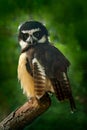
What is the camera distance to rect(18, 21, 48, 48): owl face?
1770 millimetres

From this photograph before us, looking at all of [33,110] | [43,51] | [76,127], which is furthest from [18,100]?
[33,110]

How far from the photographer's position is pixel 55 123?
7.61 feet

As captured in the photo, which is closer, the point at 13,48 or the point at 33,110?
the point at 33,110

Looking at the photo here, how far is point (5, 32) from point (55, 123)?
1.58 feet

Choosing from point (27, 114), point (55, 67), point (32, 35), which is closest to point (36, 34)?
point (32, 35)

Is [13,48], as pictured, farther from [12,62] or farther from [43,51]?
[43,51]

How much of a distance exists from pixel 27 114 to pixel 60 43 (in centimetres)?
69

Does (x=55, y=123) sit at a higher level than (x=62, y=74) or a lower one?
lower

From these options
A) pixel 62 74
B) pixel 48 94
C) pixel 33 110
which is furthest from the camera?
pixel 62 74

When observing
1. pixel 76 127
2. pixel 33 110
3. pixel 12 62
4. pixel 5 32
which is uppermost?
pixel 5 32

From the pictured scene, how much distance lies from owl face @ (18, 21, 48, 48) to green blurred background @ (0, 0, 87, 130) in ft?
1.12

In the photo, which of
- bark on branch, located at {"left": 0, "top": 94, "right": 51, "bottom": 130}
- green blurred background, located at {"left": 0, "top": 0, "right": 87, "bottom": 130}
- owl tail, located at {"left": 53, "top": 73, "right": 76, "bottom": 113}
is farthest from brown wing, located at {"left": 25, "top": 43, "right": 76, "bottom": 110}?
green blurred background, located at {"left": 0, "top": 0, "right": 87, "bottom": 130}

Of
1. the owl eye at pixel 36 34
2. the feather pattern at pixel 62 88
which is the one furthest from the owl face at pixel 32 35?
the feather pattern at pixel 62 88

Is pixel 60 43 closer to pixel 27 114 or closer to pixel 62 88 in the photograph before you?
pixel 62 88
